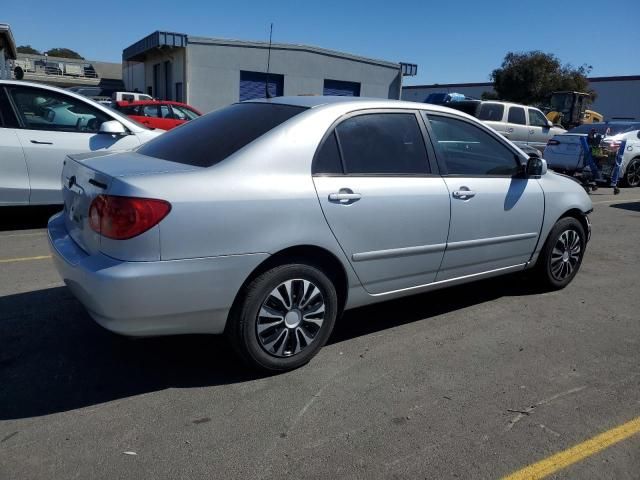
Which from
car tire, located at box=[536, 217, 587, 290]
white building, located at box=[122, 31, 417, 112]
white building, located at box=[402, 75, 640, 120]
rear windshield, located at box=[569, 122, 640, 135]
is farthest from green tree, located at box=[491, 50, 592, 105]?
car tire, located at box=[536, 217, 587, 290]

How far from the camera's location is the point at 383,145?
377 centimetres

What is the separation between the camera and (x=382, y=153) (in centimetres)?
374

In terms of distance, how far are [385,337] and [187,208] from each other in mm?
1845

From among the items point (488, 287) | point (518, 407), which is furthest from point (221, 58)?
point (518, 407)

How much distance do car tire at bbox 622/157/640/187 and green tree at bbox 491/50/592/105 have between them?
32426mm

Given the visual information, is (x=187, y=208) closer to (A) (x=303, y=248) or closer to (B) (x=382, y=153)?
(A) (x=303, y=248)

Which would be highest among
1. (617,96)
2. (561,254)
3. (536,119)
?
(617,96)

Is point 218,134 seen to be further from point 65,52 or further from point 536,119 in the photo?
point 65,52

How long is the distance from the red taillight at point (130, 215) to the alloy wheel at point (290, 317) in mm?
785

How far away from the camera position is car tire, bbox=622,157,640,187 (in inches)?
548

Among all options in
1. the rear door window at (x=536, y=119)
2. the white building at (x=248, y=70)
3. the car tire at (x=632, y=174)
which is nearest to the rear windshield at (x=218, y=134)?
→ the car tire at (x=632, y=174)

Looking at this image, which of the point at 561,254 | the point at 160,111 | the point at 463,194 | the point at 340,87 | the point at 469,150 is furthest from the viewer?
the point at 340,87

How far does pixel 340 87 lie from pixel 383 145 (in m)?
30.2

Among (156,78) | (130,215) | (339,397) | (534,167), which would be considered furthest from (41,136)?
(156,78)
